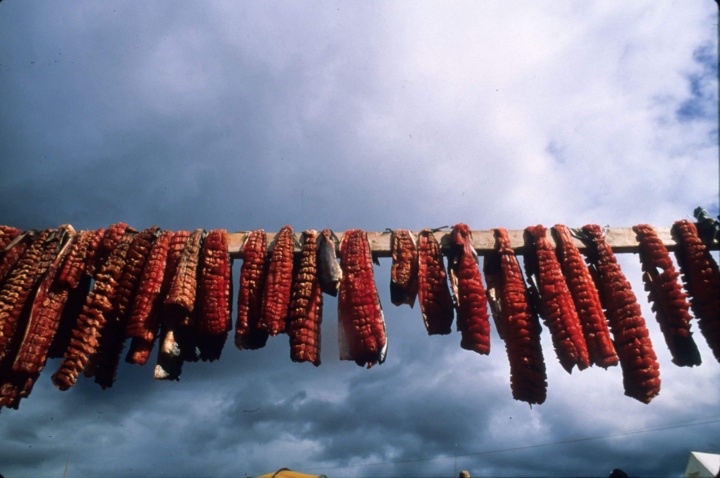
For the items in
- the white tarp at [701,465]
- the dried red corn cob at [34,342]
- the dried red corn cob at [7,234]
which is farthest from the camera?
the white tarp at [701,465]

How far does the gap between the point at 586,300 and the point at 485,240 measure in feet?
4.68

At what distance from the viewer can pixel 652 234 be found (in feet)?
18.1

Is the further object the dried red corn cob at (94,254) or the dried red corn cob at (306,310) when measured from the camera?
the dried red corn cob at (94,254)

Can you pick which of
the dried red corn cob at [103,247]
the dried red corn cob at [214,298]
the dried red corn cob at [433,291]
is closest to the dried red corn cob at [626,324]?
the dried red corn cob at [433,291]

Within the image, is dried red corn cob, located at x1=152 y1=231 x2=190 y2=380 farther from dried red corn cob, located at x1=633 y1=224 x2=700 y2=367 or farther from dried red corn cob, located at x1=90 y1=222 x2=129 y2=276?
dried red corn cob, located at x1=633 y1=224 x2=700 y2=367

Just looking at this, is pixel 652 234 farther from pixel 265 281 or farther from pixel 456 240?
pixel 265 281

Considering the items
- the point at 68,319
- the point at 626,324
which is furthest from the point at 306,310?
the point at 626,324

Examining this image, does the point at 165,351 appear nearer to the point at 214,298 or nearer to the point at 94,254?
the point at 214,298

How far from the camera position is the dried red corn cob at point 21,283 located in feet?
15.7

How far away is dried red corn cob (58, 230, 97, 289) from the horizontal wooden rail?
1841 mm

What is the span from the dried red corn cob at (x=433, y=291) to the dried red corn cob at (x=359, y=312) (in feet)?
1.93

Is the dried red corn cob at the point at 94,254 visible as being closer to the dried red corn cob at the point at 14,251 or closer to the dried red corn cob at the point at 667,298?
the dried red corn cob at the point at 14,251

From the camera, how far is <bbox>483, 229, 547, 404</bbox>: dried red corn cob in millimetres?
4609

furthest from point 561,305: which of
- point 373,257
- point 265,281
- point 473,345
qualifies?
point 265,281
